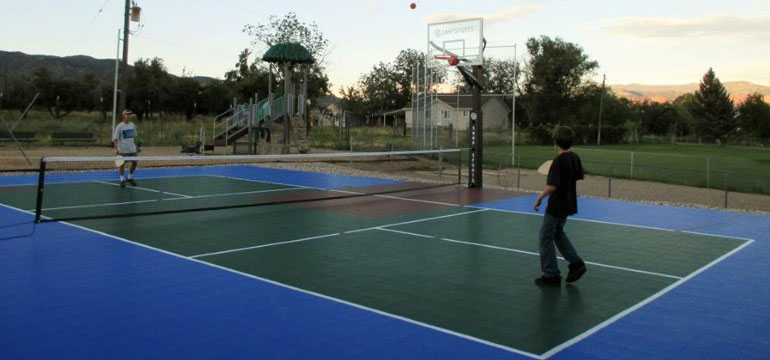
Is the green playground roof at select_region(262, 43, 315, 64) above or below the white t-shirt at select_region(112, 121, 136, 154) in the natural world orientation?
above

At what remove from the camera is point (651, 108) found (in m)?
98.4

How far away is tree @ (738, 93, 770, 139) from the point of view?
83.3 m

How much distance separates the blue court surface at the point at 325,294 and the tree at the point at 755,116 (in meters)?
84.4

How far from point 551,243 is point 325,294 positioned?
2.60 metres

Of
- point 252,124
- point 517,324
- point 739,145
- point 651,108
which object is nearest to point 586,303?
point 517,324

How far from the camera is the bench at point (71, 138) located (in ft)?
101

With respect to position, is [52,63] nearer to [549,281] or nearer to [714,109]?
[714,109]

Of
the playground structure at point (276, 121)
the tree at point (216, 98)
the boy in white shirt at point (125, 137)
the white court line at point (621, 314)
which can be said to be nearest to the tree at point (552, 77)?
the tree at point (216, 98)

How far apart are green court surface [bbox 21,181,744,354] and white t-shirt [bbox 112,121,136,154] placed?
185cm

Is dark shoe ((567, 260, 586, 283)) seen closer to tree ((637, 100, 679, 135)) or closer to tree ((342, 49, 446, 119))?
tree ((342, 49, 446, 119))

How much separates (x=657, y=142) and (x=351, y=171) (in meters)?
65.1

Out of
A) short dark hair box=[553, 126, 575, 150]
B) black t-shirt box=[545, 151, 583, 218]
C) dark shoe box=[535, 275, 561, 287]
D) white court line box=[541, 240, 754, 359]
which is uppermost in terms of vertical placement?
short dark hair box=[553, 126, 575, 150]

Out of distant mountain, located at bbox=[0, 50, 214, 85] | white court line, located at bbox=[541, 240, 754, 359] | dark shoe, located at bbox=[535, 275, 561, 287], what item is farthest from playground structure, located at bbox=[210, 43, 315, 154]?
distant mountain, located at bbox=[0, 50, 214, 85]

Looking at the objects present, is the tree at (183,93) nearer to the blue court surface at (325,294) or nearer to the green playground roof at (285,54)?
the green playground roof at (285,54)
